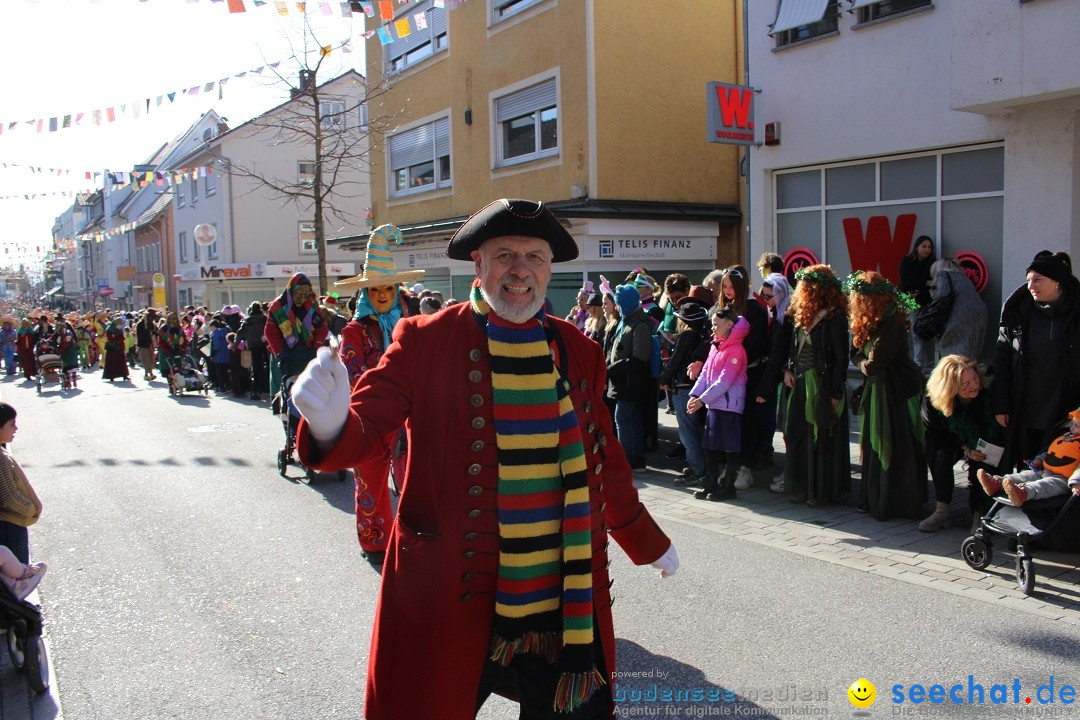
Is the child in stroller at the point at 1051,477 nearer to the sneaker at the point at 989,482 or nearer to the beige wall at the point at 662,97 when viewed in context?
the sneaker at the point at 989,482

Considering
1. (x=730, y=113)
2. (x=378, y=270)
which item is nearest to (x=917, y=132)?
(x=730, y=113)

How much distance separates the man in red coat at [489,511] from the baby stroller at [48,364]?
22632 millimetres

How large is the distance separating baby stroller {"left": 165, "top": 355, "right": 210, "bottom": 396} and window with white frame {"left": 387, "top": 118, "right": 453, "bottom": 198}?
22.7ft

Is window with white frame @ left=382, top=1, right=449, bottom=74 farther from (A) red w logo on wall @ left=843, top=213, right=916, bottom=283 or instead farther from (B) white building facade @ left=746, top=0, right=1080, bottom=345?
(A) red w logo on wall @ left=843, top=213, right=916, bottom=283

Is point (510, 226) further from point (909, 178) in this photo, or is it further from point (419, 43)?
point (419, 43)

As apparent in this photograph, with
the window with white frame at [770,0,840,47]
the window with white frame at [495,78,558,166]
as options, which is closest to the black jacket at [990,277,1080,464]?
the window with white frame at [770,0,840,47]

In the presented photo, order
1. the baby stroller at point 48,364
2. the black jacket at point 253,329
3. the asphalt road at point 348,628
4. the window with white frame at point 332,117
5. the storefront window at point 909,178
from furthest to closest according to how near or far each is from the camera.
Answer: the baby stroller at point 48,364
the window with white frame at point 332,117
the black jacket at point 253,329
the storefront window at point 909,178
the asphalt road at point 348,628

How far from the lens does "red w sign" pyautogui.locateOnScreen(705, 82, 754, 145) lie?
41.3 ft

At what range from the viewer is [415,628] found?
2.53 m

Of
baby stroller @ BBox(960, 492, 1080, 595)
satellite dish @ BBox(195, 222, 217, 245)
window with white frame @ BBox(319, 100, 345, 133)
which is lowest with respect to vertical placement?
baby stroller @ BBox(960, 492, 1080, 595)

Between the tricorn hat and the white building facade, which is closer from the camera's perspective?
the tricorn hat

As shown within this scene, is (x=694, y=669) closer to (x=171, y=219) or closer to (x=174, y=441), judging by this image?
(x=174, y=441)

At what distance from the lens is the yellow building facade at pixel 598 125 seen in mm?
16141

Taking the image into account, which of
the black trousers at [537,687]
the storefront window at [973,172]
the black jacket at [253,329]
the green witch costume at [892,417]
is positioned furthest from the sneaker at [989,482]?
the black jacket at [253,329]
